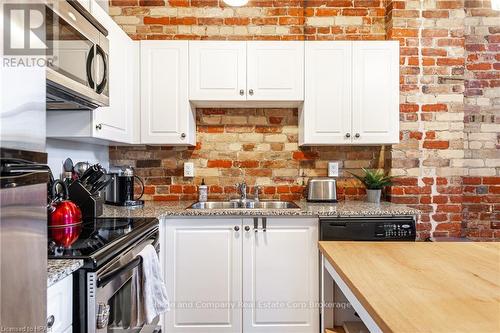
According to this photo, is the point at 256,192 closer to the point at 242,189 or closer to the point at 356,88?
the point at 242,189

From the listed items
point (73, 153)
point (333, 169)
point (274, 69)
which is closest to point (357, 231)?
point (333, 169)

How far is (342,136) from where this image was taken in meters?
2.55

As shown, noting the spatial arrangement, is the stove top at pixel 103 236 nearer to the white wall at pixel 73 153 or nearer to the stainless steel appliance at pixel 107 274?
the stainless steel appliance at pixel 107 274

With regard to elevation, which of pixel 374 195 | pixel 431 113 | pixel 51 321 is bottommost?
pixel 51 321

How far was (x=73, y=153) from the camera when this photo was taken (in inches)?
92.1

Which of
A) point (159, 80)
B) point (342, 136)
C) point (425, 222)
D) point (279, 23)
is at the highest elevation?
point (279, 23)

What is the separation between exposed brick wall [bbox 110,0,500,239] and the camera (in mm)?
2631

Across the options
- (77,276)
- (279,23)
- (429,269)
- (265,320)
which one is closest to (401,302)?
(429,269)

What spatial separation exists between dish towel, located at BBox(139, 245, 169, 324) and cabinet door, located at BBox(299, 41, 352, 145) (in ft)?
4.71

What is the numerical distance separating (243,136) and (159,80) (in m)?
0.81

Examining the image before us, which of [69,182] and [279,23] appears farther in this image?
[279,23]

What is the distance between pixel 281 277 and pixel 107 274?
1296 mm

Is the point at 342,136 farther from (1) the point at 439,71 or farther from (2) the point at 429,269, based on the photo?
(2) the point at 429,269

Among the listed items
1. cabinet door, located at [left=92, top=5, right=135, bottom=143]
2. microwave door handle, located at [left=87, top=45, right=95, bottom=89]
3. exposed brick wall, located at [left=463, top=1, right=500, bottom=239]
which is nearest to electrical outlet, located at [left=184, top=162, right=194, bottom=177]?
cabinet door, located at [left=92, top=5, right=135, bottom=143]
